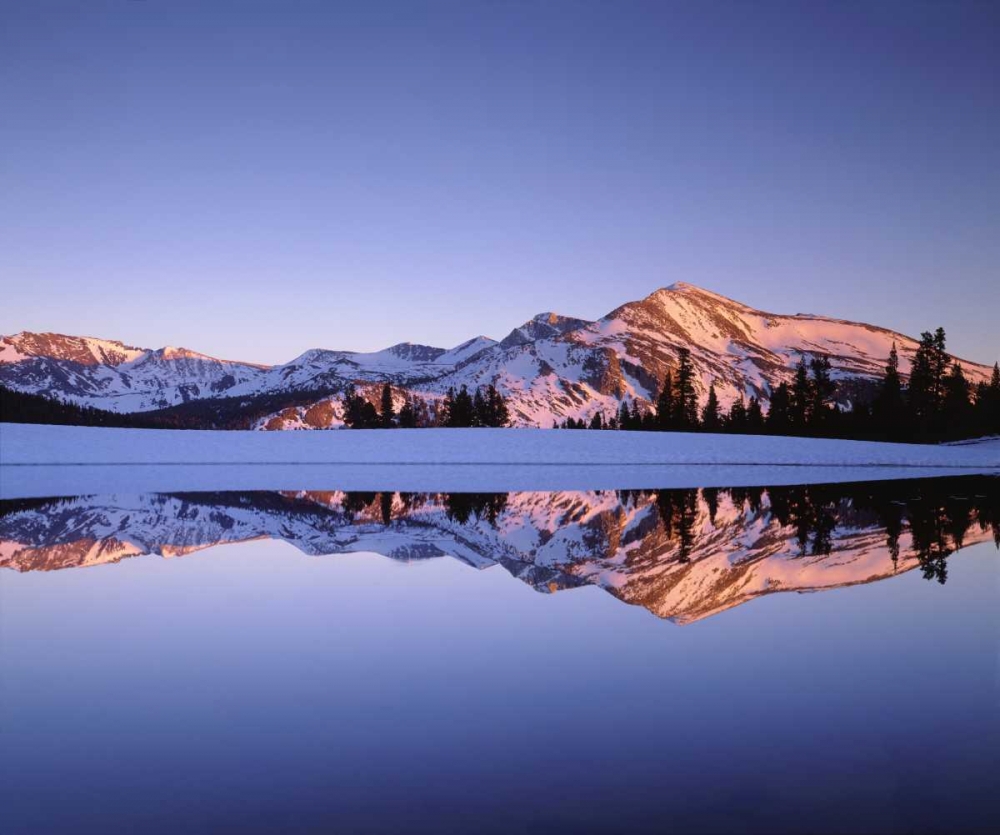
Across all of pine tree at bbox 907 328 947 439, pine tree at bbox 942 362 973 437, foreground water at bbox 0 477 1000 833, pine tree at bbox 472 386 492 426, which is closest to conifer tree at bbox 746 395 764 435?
pine tree at bbox 907 328 947 439

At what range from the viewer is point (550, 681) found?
852cm

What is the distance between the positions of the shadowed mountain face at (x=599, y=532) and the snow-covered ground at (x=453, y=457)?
10.5 m

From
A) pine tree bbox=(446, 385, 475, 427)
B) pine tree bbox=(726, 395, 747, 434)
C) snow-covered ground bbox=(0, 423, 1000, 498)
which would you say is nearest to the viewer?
snow-covered ground bbox=(0, 423, 1000, 498)

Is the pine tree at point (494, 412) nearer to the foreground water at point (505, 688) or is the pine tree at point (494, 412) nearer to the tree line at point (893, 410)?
the tree line at point (893, 410)

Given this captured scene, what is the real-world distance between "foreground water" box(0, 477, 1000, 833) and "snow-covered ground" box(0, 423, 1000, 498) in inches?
1001

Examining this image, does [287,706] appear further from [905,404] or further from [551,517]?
[905,404]

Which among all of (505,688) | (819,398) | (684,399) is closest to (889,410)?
(819,398)

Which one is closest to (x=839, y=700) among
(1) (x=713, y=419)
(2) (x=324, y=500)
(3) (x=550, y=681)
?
(3) (x=550, y=681)

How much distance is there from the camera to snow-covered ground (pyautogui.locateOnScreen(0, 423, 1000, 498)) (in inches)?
1718

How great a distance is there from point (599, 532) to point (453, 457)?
3301 centimetres

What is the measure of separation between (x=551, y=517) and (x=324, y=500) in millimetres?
11306

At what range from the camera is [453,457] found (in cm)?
5312

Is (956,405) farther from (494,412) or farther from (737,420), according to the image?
(494,412)

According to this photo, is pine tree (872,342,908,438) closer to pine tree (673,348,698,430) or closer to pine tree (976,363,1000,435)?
pine tree (976,363,1000,435)
